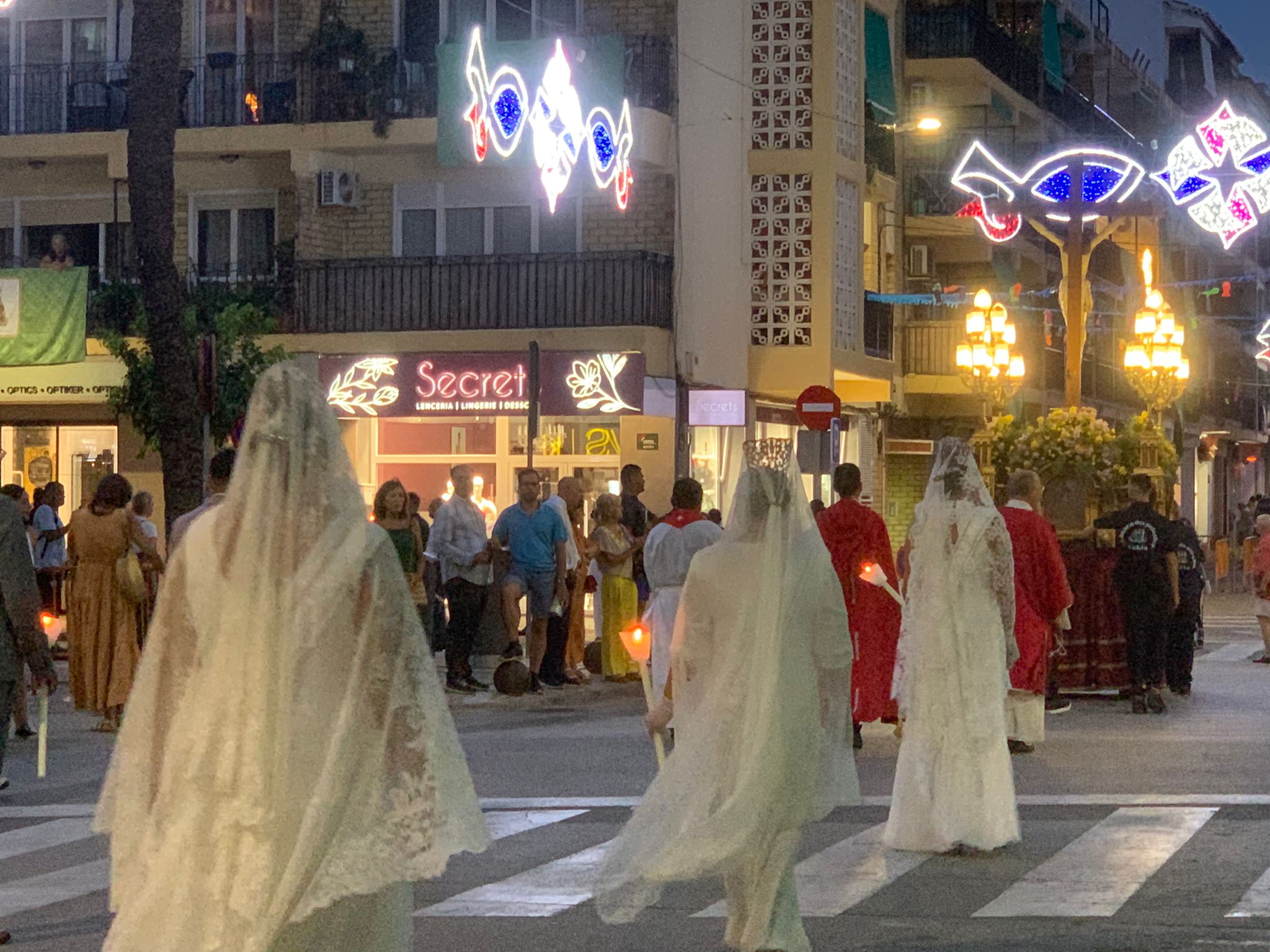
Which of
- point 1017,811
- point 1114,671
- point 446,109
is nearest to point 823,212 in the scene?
point 446,109

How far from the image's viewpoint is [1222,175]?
27625mm

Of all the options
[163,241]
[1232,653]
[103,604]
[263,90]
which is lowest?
[1232,653]

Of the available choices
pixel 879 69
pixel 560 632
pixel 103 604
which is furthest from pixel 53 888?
pixel 879 69

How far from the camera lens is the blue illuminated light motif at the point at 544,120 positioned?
27094 millimetres

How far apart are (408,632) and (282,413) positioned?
69 cm

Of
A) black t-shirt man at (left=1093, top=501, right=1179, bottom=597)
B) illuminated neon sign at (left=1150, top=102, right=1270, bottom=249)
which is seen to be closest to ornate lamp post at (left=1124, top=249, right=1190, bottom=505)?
illuminated neon sign at (left=1150, top=102, right=1270, bottom=249)

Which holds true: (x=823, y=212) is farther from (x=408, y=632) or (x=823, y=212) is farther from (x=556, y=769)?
(x=408, y=632)

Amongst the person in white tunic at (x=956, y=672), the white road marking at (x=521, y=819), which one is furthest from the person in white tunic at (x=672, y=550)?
the person in white tunic at (x=956, y=672)

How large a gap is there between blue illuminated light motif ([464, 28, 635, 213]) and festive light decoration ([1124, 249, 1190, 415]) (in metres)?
8.68

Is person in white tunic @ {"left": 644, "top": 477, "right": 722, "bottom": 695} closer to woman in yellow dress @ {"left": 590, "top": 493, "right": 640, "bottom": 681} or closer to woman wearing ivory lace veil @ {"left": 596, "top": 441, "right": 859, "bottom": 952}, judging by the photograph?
woman in yellow dress @ {"left": 590, "top": 493, "right": 640, "bottom": 681}

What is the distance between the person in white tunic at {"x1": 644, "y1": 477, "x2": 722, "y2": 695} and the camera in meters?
15.5

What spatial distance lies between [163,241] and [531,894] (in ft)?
45.0

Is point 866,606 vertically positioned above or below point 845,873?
above

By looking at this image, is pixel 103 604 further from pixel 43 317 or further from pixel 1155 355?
pixel 1155 355
